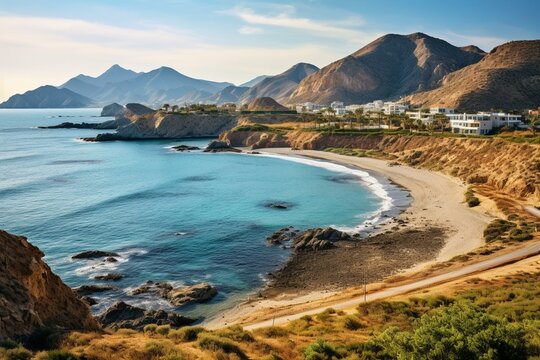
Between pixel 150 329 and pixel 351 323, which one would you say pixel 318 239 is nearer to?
pixel 351 323

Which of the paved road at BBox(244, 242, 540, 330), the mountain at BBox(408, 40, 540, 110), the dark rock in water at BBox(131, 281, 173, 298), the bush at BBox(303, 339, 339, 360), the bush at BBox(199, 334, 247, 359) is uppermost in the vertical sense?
the mountain at BBox(408, 40, 540, 110)

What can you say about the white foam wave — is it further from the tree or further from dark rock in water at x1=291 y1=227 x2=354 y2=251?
the tree

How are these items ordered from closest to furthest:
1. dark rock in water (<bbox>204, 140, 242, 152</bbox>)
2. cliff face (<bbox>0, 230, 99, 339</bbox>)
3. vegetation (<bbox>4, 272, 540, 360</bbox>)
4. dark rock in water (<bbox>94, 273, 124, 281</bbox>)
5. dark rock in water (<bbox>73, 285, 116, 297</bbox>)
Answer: vegetation (<bbox>4, 272, 540, 360</bbox>) < cliff face (<bbox>0, 230, 99, 339</bbox>) < dark rock in water (<bbox>73, 285, 116, 297</bbox>) < dark rock in water (<bbox>94, 273, 124, 281</bbox>) < dark rock in water (<bbox>204, 140, 242, 152</bbox>)

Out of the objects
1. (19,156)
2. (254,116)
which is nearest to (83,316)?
(19,156)

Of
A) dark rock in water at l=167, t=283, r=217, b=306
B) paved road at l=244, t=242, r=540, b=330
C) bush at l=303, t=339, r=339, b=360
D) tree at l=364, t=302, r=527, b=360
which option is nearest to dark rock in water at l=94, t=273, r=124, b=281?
dark rock in water at l=167, t=283, r=217, b=306

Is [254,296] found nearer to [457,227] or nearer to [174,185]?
Answer: [457,227]

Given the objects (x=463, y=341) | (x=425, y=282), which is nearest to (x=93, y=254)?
(x=425, y=282)

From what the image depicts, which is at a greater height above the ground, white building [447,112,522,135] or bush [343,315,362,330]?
white building [447,112,522,135]
